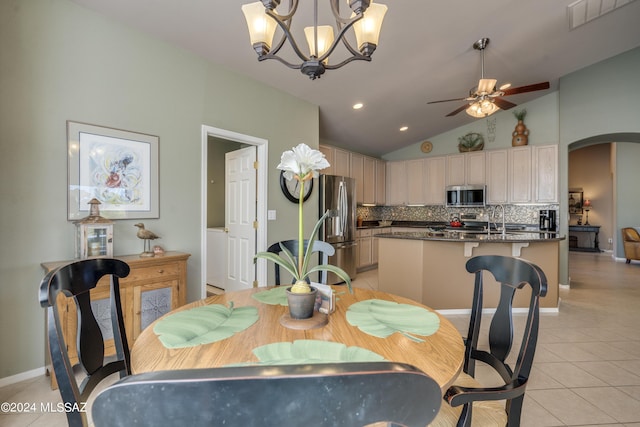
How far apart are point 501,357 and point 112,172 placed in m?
2.95

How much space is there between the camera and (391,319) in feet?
4.17

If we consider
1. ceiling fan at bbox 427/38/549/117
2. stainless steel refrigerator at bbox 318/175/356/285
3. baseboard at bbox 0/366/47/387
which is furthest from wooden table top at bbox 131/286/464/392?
stainless steel refrigerator at bbox 318/175/356/285

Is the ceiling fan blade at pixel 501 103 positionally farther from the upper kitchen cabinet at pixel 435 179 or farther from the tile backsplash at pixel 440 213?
the upper kitchen cabinet at pixel 435 179

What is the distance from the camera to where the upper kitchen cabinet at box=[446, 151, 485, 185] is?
6.04m

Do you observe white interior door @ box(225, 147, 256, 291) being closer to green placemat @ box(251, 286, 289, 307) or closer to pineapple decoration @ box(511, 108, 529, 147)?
green placemat @ box(251, 286, 289, 307)

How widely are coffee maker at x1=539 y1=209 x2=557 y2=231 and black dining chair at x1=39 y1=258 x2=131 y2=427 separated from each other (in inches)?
244

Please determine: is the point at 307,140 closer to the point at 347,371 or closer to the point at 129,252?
the point at 129,252

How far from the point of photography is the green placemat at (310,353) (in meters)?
0.90

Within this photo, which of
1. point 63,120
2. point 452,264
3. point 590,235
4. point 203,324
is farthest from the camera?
point 590,235

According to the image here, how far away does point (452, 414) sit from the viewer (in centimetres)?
114

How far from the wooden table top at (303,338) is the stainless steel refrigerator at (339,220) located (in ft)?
11.5

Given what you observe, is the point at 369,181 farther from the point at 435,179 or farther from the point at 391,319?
the point at 391,319

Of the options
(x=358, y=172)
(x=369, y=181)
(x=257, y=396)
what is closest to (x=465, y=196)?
(x=369, y=181)

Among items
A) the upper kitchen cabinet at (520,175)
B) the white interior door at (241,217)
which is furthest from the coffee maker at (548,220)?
the white interior door at (241,217)
